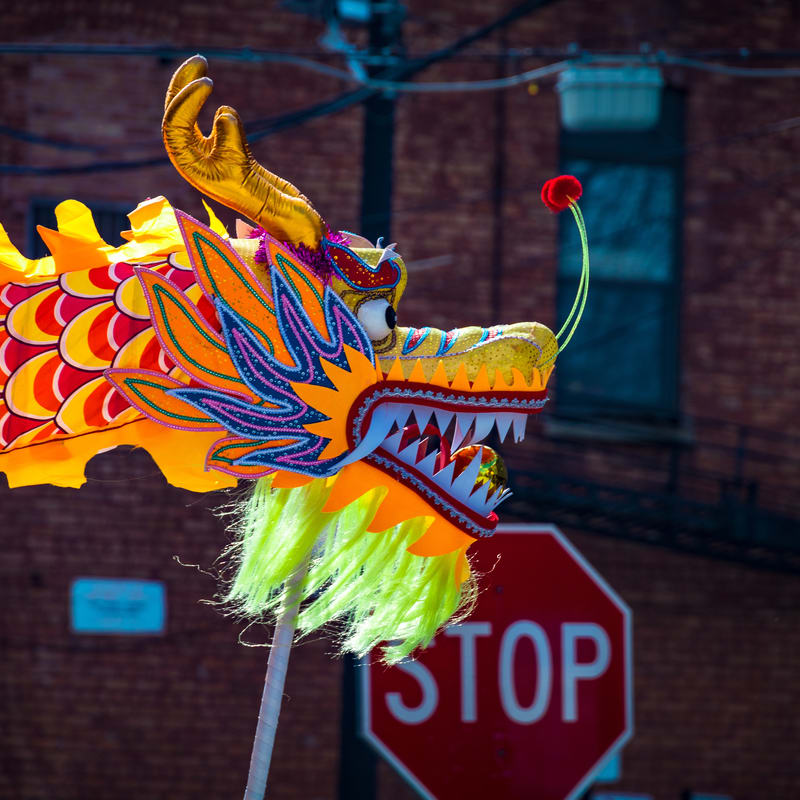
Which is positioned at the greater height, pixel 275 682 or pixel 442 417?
pixel 442 417

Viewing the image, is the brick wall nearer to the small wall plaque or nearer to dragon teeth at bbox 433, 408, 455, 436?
the small wall plaque

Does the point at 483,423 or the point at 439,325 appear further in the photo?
the point at 439,325

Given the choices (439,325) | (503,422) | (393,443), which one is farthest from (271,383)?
(439,325)

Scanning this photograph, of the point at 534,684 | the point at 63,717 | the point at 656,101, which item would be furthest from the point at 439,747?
the point at 63,717

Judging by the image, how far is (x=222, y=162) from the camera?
3049mm

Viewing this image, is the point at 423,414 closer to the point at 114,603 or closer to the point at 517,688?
the point at 517,688

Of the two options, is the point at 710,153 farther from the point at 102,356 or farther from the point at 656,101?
the point at 102,356

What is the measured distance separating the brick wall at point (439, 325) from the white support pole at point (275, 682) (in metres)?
4.73

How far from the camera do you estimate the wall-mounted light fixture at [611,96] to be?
6590 millimetres

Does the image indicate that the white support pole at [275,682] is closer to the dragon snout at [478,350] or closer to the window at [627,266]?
the dragon snout at [478,350]

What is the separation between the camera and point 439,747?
158 inches

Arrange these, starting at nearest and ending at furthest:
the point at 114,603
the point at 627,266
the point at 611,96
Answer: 1. the point at 611,96
2. the point at 114,603
3. the point at 627,266

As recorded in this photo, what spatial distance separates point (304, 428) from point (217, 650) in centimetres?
524

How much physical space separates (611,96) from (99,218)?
3.32 m
